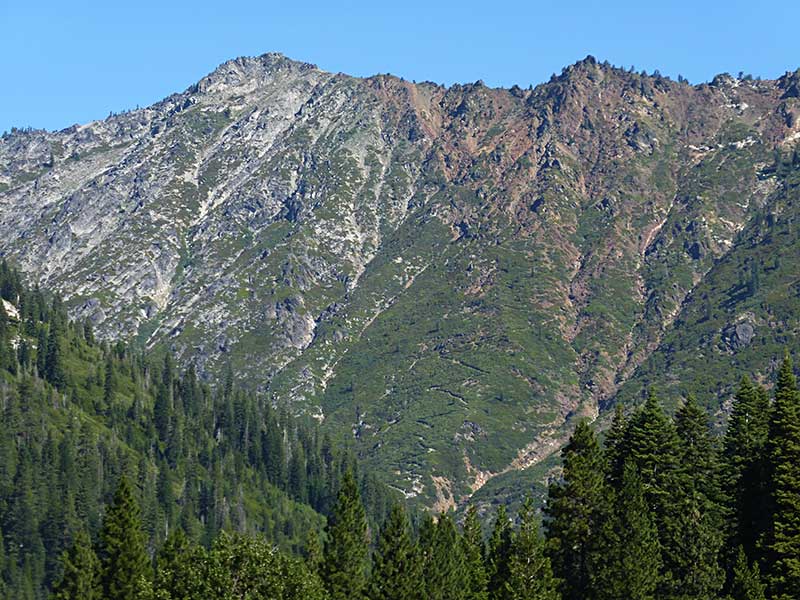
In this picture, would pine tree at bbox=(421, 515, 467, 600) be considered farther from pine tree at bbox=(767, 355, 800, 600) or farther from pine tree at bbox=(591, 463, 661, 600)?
pine tree at bbox=(767, 355, 800, 600)

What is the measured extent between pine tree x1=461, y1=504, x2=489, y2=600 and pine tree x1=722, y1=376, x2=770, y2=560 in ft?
81.6

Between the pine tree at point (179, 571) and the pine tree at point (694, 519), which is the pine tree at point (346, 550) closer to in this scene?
the pine tree at point (179, 571)

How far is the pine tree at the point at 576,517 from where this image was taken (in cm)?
11356

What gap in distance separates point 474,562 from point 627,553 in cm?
2863

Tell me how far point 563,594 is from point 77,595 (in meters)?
49.3

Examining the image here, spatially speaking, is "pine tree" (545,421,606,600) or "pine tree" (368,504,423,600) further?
"pine tree" (368,504,423,600)

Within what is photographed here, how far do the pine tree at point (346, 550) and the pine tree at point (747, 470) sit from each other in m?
38.7

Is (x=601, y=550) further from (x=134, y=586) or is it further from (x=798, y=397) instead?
(x=134, y=586)

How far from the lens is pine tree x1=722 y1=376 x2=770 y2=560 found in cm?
11825

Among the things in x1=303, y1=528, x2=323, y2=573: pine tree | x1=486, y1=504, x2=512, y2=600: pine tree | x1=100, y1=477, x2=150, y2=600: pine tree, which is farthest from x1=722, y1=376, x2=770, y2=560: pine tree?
x1=100, y1=477, x2=150, y2=600: pine tree

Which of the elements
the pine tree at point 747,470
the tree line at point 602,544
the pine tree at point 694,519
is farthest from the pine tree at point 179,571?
the pine tree at point 747,470

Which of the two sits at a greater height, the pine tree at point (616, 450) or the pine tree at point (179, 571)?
the pine tree at point (616, 450)

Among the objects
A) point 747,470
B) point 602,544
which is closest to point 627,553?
point 602,544

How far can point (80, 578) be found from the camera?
128 m
